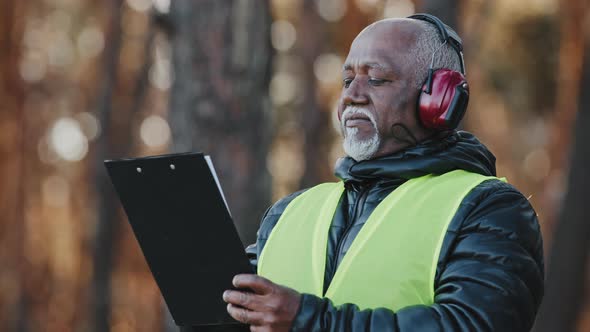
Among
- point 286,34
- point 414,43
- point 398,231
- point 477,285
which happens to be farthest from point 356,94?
point 286,34

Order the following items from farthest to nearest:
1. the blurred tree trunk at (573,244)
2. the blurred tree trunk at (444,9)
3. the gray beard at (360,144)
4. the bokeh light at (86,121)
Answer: the bokeh light at (86,121) < the blurred tree trunk at (573,244) < the blurred tree trunk at (444,9) < the gray beard at (360,144)

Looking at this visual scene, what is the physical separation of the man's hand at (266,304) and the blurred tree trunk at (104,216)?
16.4 metres

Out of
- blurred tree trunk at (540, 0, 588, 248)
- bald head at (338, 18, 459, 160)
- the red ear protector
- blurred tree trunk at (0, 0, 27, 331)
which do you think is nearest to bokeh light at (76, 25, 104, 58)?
blurred tree trunk at (0, 0, 27, 331)

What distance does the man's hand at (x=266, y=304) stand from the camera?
3373 millimetres

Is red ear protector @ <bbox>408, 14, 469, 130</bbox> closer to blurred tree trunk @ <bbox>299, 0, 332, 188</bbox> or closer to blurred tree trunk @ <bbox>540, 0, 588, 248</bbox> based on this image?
blurred tree trunk @ <bbox>540, 0, 588, 248</bbox>

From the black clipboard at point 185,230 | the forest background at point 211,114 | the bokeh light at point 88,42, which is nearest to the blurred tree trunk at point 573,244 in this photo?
the forest background at point 211,114

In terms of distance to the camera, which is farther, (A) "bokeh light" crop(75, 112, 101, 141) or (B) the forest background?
(A) "bokeh light" crop(75, 112, 101, 141)

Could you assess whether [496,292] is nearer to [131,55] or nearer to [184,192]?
[184,192]

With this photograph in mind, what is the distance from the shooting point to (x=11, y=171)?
25234 millimetres

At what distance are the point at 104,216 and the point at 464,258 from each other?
55.5 feet

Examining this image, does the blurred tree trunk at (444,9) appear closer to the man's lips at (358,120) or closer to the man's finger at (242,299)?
the man's lips at (358,120)

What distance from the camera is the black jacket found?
339cm

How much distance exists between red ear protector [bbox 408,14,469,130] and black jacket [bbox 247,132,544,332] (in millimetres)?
93

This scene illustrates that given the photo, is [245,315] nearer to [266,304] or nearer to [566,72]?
[266,304]
